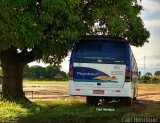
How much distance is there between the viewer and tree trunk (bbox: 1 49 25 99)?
76.4 ft

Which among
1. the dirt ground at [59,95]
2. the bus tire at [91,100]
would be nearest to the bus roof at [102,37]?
the bus tire at [91,100]

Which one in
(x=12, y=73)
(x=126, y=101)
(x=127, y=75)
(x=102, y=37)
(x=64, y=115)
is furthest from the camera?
(x=12, y=73)

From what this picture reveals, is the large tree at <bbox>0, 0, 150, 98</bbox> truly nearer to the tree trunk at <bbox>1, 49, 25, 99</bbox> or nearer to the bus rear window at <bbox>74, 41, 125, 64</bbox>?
the tree trunk at <bbox>1, 49, 25, 99</bbox>

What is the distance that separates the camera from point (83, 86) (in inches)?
813

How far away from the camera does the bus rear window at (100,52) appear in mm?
20656

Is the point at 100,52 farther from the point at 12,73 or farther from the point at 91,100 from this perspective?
the point at 12,73

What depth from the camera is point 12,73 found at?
76.8 feet

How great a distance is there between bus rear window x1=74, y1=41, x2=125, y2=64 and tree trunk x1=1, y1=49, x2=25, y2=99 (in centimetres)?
365

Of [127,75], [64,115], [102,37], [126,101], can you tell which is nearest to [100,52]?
[102,37]

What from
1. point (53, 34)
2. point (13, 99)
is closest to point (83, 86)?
point (53, 34)

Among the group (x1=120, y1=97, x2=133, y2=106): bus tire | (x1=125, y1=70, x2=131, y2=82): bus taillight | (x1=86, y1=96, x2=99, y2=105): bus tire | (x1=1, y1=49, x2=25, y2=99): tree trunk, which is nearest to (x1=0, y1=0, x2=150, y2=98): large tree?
(x1=1, y1=49, x2=25, y2=99): tree trunk

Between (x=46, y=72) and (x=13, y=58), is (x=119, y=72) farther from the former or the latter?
(x=46, y=72)

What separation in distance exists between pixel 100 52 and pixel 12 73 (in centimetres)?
471

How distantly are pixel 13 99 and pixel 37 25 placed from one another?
4354 millimetres
